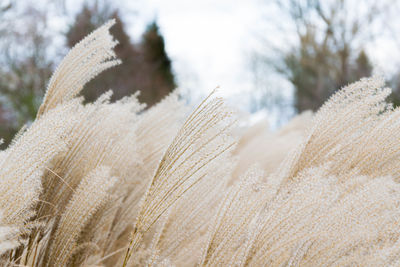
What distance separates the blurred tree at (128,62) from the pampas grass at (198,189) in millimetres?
8935

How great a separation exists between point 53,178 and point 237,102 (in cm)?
85

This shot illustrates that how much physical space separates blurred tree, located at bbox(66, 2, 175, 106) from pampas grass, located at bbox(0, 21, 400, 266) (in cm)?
893

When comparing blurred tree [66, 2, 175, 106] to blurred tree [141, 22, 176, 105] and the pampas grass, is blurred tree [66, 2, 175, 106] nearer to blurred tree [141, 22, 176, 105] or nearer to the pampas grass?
blurred tree [141, 22, 176, 105]

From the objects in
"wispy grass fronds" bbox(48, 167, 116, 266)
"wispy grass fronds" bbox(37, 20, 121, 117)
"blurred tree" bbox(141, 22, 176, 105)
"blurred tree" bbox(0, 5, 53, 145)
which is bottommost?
"wispy grass fronds" bbox(48, 167, 116, 266)

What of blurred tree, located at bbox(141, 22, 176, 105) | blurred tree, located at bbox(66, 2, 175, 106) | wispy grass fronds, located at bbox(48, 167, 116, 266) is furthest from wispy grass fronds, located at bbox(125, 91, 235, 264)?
blurred tree, located at bbox(141, 22, 176, 105)

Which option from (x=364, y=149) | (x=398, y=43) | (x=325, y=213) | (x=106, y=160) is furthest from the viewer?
(x=398, y=43)

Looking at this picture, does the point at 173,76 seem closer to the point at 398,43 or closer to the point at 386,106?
the point at 398,43

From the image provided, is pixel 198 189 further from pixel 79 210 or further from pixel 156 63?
pixel 156 63

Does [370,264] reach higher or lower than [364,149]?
lower

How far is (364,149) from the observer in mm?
750

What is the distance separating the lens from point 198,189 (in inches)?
31.7

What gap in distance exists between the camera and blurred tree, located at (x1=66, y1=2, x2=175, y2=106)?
1059 cm

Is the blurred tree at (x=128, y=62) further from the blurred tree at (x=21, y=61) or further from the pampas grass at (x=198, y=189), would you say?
the pampas grass at (x=198, y=189)

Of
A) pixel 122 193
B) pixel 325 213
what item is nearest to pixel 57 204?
pixel 122 193
